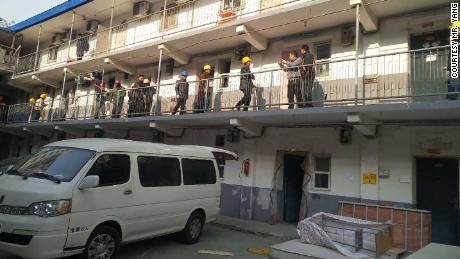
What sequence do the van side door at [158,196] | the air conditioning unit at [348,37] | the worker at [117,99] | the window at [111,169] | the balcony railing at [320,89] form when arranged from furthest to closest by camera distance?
1. the worker at [117,99]
2. the air conditioning unit at [348,37]
3. the balcony railing at [320,89]
4. the van side door at [158,196]
5. the window at [111,169]

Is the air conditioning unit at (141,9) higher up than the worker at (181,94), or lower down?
higher up

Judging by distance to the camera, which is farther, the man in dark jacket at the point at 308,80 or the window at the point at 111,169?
the man in dark jacket at the point at 308,80

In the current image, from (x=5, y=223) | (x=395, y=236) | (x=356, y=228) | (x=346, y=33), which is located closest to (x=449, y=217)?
(x=395, y=236)

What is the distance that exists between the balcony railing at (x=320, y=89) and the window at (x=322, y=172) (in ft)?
5.48

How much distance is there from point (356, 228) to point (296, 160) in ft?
16.0

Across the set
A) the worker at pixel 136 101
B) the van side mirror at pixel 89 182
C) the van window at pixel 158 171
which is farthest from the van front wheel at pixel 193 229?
the worker at pixel 136 101

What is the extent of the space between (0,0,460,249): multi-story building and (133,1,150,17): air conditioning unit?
73 millimetres

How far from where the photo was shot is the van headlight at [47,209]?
5.62m

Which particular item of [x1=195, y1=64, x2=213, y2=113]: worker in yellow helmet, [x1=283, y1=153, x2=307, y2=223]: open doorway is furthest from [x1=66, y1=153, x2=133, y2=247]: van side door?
[x1=283, y1=153, x2=307, y2=223]: open doorway

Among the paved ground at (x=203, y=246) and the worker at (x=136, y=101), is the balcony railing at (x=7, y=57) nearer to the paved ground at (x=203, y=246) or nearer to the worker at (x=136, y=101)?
the worker at (x=136, y=101)

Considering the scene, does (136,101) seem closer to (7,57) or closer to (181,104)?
(181,104)

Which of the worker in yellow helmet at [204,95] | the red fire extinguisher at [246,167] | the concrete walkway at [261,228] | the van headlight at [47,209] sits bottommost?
the concrete walkway at [261,228]

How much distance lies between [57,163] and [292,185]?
764cm

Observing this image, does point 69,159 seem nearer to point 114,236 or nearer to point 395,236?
point 114,236
